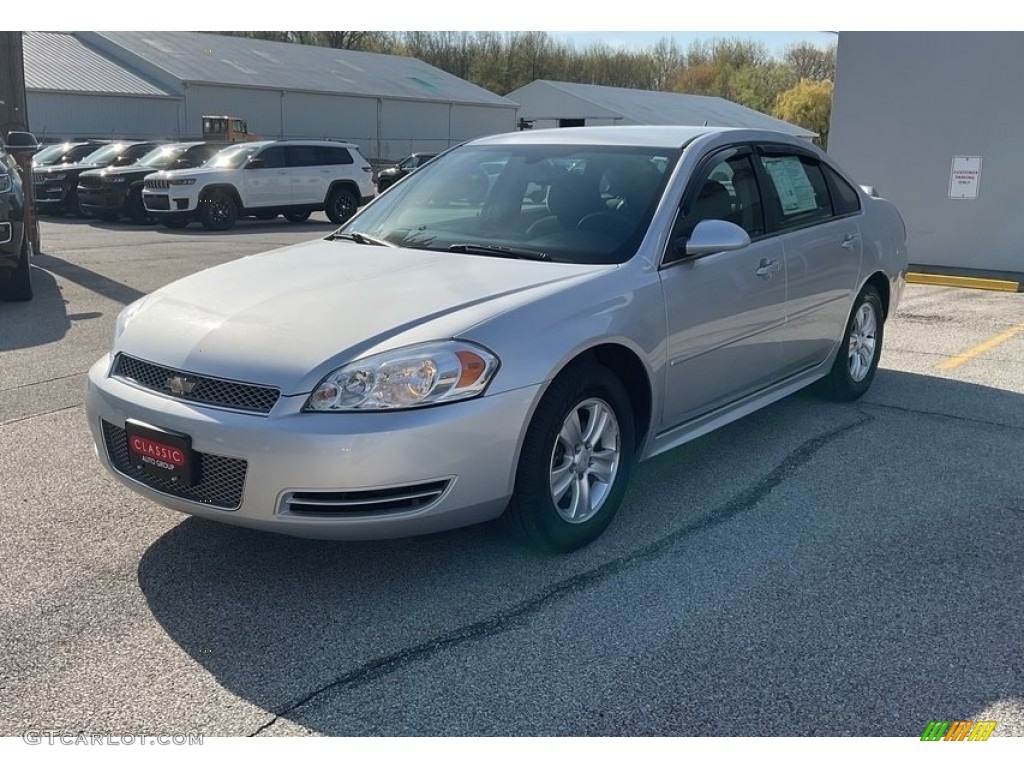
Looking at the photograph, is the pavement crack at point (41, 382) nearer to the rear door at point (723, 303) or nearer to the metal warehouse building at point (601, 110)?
the rear door at point (723, 303)

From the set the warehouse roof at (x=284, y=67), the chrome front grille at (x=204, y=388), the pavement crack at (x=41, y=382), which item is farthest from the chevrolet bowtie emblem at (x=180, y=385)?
the warehouse roof at (x=284, y=67)

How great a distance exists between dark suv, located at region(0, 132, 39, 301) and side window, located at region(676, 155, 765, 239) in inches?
277

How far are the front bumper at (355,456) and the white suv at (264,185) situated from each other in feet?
55.9

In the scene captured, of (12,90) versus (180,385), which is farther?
(12,90)

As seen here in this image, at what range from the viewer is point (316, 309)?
3.78m

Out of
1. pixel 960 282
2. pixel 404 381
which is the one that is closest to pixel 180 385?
pixel 404 381

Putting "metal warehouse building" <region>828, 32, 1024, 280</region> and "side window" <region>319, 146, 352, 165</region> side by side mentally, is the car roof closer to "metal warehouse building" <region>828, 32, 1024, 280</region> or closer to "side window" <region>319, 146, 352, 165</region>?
"metal warehouse building" <region>828, 32, 1024, 280</region>

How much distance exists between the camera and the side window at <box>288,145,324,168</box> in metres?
21.2

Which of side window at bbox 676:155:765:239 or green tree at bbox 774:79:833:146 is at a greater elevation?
green tree at bbox 774:79:833:146

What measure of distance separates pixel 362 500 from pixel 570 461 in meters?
0.92

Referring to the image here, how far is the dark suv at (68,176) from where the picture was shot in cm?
2203

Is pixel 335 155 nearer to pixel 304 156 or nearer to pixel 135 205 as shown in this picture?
pixel 304 156

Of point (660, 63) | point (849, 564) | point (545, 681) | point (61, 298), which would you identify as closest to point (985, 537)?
point (849, 564)

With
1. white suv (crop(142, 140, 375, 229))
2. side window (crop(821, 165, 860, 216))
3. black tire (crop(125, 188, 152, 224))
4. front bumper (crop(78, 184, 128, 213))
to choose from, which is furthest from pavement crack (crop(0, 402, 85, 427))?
front bumper (crop(78, 184, 128, 213))
